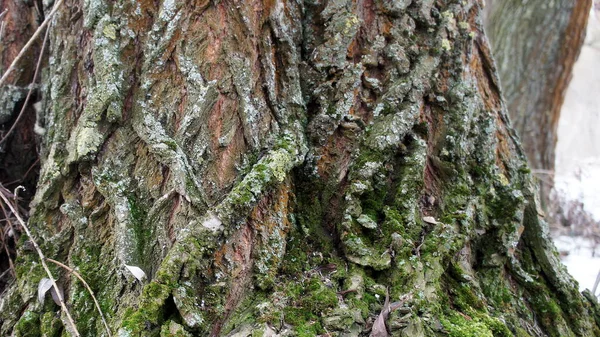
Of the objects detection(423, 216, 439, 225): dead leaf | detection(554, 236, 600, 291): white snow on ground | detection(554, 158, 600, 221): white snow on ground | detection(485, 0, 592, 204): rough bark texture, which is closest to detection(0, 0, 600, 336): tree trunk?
detection(423, 216, 439, 225): dead leaf

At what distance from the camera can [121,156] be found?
158 centimetres

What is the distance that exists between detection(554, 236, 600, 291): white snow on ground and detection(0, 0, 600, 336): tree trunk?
1.41 m

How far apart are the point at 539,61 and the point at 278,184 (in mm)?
3483

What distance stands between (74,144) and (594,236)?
4.10 m

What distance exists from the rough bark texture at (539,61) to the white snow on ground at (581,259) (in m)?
0.44

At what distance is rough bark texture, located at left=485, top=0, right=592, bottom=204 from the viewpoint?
4.06 meters

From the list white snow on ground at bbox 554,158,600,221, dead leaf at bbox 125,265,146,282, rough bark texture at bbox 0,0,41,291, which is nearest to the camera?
dead leaf at bbox 125,265,146,282

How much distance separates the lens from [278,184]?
1567 mm

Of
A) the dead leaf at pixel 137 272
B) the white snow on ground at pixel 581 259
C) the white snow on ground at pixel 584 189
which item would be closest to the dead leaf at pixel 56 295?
the dead leaf at pixel 137 272

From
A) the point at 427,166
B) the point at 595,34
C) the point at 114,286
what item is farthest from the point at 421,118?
the point at 595,34

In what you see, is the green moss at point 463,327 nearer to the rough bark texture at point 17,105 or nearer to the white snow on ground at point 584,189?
the rough bark texture at point 17,105

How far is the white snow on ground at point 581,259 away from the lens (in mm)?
3178

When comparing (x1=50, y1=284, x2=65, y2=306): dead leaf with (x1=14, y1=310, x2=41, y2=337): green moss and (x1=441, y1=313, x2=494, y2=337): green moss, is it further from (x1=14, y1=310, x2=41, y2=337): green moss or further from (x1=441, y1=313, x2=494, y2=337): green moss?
(x1=441, y1=313, x2=494, y2=337): green moss

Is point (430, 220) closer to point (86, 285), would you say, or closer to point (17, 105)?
point (86, 285)
